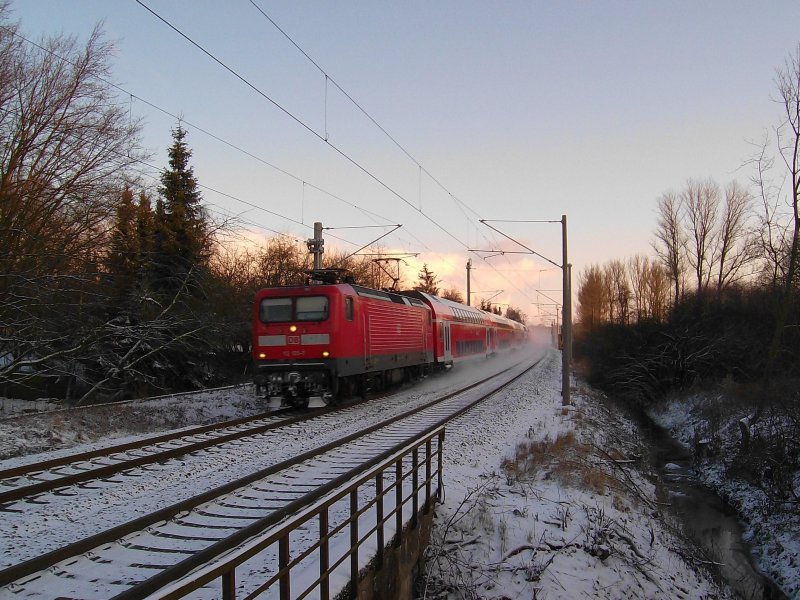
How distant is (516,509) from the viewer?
8031mm

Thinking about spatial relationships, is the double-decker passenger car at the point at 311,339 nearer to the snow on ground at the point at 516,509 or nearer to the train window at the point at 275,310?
the train window at the point at 275,310

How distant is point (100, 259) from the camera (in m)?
13.6

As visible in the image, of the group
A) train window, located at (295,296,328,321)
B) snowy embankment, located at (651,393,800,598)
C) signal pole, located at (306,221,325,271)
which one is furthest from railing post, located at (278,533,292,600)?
signal pole, located at (306,221,325,271)

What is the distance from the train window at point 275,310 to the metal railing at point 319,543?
8.34 metres

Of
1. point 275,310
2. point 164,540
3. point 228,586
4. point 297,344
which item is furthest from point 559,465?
point 275,310

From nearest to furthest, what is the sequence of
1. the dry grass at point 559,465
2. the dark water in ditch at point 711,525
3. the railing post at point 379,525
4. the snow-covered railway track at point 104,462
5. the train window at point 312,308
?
1. the railing post at point 379,525
2. the snow-covered railway track at point 104,462
3. the dark water in ditch at point 711,525
4. the dry grass at point 559,465
5. the train window at point 312,308

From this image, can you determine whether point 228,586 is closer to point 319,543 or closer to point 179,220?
point 319,543

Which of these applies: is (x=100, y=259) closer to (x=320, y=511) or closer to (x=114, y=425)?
(x=114, y=425)

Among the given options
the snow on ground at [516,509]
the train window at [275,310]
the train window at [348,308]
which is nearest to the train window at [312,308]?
the train window at [275,310]

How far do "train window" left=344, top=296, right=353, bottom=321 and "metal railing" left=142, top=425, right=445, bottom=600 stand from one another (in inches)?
310

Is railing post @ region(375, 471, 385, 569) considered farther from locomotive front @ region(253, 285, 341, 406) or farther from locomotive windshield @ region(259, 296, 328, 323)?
locomotive windshield @ region(259, 296, 328, 323)

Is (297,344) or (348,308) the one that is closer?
(297,344)

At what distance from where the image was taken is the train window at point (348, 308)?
16.0 metres

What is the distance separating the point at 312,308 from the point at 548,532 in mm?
9597
